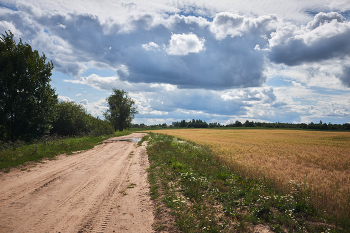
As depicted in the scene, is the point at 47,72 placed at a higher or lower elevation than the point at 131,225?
higher

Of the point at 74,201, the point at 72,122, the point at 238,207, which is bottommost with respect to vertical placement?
the point at 238,207

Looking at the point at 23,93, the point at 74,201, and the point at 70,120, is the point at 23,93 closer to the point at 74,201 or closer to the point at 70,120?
the point at 70,120

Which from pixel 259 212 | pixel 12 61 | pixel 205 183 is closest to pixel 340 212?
pixel 259 212

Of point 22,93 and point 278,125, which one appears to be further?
point 278,125

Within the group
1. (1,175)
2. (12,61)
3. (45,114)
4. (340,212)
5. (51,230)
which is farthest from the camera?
(45,114)

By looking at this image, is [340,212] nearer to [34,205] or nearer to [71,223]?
[71,223]

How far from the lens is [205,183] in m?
7.82

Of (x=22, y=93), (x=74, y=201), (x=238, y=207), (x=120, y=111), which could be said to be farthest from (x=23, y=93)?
(x=120, y=111)

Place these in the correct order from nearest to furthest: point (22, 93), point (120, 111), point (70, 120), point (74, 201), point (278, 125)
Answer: point (74, 201) → point (22, 93) → point (70, 120) → point (120, 111) → point (278, 125)

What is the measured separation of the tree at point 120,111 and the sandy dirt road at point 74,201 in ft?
186

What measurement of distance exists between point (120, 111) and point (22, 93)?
153 feet

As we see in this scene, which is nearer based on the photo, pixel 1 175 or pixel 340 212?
pixel 340 212

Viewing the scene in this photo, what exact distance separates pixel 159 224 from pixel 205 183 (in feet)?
10.9

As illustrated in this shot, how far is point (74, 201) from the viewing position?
620cm
